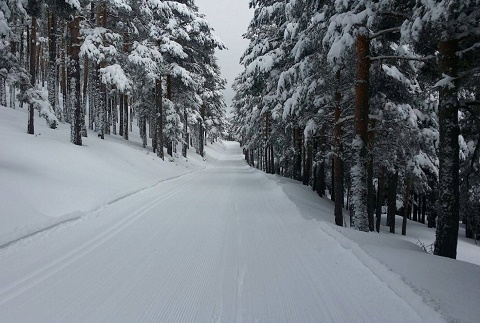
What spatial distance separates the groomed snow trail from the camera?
373 centimetres

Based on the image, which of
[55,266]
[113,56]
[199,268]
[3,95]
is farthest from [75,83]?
[3,95]

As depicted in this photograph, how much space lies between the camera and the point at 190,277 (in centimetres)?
479

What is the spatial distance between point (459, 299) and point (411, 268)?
103 cm

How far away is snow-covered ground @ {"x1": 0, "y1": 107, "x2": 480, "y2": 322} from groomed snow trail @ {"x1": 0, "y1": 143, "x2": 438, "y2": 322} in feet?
0.06

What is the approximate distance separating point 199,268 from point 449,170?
5666 mm

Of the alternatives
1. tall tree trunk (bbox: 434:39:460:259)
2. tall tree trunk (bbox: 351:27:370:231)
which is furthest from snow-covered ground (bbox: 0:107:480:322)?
tall tree trunk (bbox: 351:27:370:231)

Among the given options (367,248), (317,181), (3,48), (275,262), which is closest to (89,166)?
(3,48)

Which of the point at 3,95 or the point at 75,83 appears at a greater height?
the point at 3,95

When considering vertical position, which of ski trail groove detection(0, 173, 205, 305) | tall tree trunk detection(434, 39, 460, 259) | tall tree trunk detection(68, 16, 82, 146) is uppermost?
tall tree trunk detection(68, 16, 82, 146)

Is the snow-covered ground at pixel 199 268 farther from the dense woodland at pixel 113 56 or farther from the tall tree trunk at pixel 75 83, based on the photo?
the tall tree trunk at pixel 75 83

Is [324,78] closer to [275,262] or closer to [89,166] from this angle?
[275,262]

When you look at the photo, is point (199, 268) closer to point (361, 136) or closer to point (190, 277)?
point (190, 277)

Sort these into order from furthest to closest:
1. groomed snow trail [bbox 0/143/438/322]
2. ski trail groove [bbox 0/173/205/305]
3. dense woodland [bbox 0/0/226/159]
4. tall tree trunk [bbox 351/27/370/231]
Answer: dense woodland [bbox 0/0/226/159]
tall tree trunk [bbox 351/27/370/231]
ski trail groove [bbox 0/173/205/305]
groomed snow trail [bbox 0/143/438/322]

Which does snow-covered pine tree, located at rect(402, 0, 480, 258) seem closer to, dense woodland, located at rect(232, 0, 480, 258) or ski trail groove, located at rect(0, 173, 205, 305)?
dense woodland, located at rect(232, 0, 480, 258)
